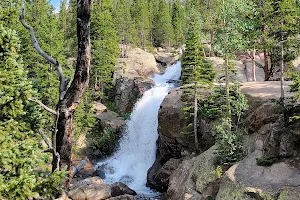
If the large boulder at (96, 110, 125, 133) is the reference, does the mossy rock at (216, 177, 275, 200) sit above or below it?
above

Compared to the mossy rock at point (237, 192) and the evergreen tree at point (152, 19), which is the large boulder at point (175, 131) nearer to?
the mossy rock at point (237, 192)

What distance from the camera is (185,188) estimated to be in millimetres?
16859

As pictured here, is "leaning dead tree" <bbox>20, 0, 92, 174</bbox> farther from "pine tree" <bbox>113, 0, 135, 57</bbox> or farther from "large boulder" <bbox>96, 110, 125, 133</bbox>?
"pine tree" <bbox>113, 0, 135, 57</bbox>

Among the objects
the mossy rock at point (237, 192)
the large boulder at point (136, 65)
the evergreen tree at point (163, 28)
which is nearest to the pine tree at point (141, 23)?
the evergreen tree at point (163, 28)

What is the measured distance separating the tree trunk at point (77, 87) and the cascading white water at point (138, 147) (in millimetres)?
18881

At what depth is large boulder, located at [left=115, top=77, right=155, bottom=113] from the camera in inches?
1512

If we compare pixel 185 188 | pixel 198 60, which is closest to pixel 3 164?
pixel 185 188

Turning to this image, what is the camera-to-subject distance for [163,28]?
64500mm

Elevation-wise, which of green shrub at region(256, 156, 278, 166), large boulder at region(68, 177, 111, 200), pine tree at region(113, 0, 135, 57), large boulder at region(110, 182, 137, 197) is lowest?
large boulder at region(110, 182, 137, 197)

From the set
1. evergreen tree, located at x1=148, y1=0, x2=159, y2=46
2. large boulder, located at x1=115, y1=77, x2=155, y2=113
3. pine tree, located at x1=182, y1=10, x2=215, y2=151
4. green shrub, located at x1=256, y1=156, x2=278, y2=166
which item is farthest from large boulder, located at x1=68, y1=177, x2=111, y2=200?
evergreen tree, located at x1=148, y1=0, x2=159, y2=46

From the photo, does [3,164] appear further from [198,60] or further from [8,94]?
[198,60]

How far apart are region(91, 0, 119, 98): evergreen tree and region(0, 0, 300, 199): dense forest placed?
0.15 m

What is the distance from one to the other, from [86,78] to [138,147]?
2554cm

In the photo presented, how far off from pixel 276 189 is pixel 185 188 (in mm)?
5909
